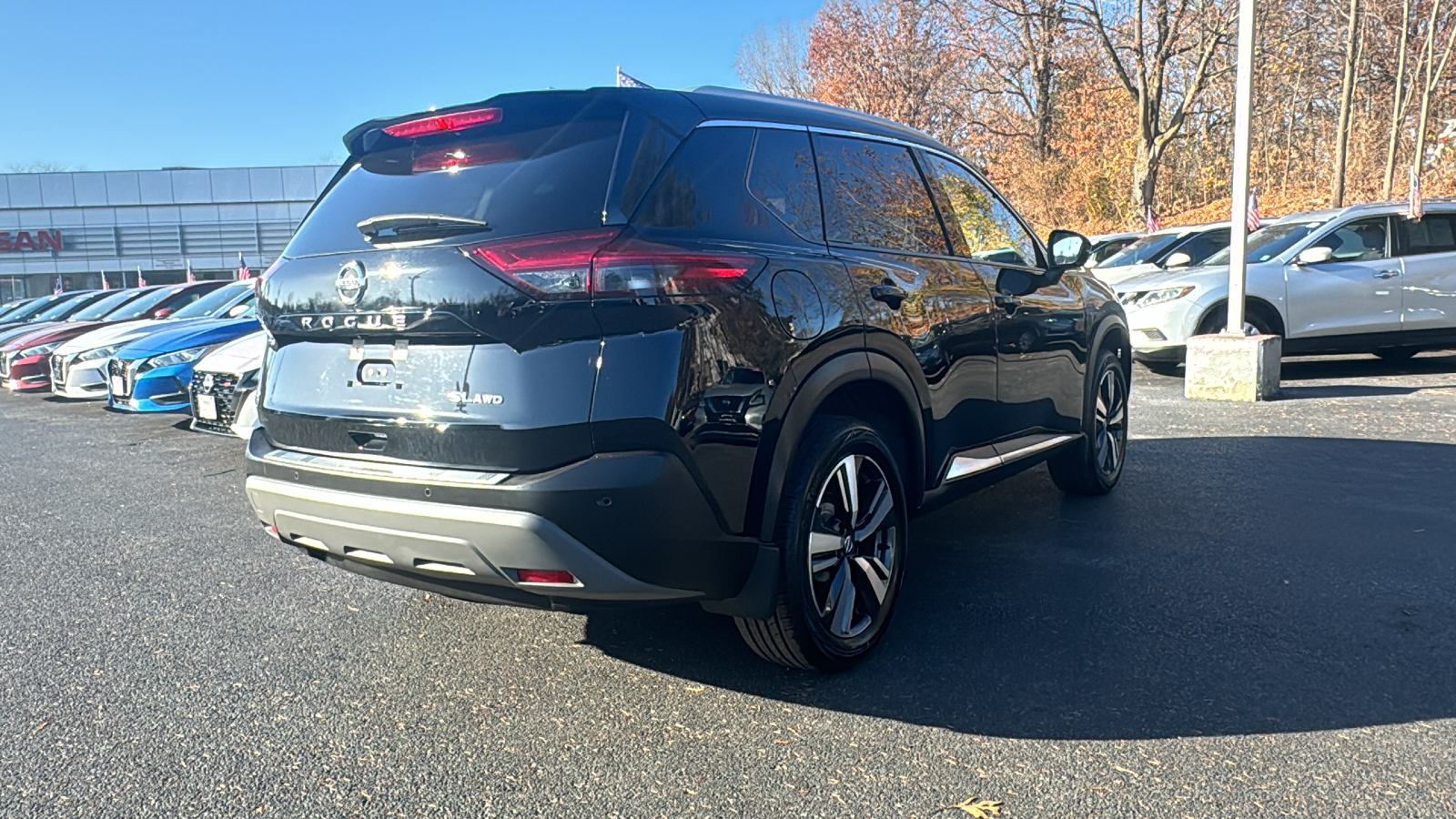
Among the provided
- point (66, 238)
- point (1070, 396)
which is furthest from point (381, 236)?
point (66, 238)

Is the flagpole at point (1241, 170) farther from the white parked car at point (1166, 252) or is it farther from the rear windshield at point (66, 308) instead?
the rear windshield at point (66, 308)

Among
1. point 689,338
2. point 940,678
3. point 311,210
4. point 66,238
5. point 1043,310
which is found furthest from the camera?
point 66,238

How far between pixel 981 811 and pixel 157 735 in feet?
7.47

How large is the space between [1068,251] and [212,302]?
10.3 meters

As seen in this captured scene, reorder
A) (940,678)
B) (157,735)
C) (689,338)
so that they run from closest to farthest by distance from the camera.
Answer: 1. (689,338)
2. (157,735)
3. (940,678)

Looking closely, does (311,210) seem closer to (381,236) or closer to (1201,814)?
(381,236)

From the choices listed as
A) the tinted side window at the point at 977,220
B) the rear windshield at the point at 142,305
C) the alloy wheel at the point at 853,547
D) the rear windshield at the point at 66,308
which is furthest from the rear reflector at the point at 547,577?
the rear windshield at the point at 66,308

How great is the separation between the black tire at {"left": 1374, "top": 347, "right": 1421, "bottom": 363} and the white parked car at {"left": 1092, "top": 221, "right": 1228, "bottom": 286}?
217 centimetres

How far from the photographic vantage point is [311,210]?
3.39 metres

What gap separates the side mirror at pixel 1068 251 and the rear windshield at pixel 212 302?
9.39 m

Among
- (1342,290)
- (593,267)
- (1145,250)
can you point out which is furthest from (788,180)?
(1145,250)

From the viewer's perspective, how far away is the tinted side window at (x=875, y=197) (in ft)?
11.3

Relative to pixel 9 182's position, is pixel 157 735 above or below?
below

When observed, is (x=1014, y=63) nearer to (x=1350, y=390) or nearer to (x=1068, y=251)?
(x=1350, y=390)
